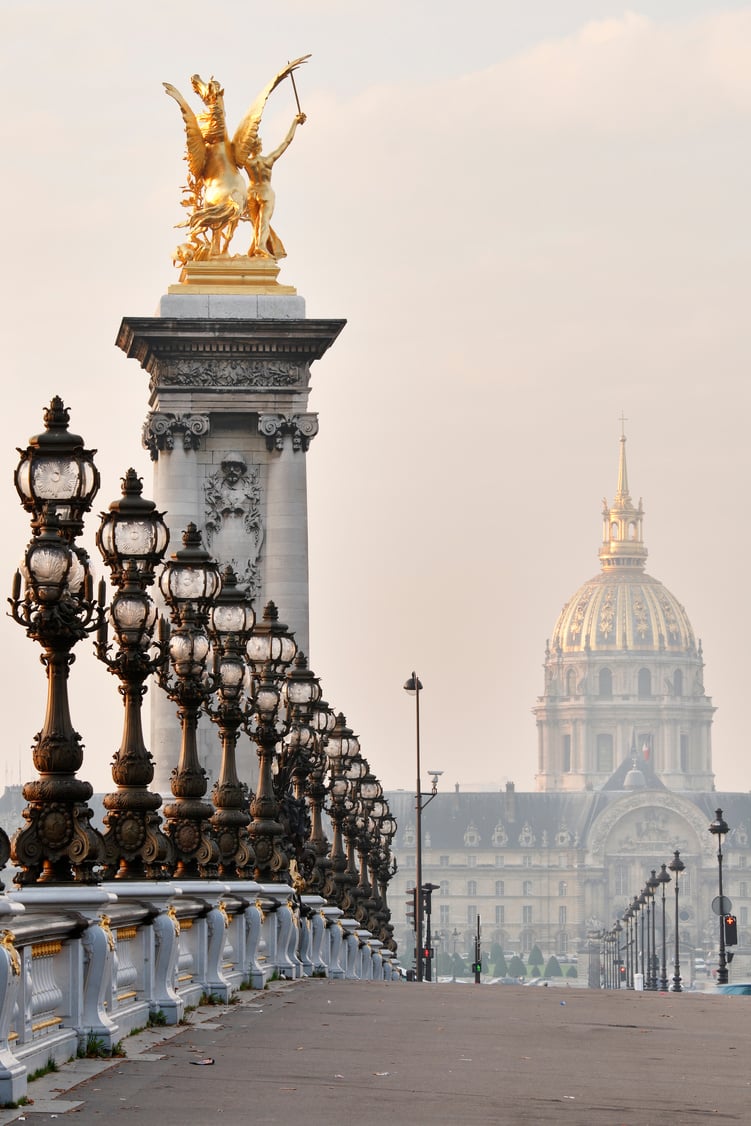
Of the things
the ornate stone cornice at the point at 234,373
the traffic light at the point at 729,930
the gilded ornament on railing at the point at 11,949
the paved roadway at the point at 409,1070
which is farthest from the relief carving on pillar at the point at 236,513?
the gilded ornament on railing at the point at 11,949

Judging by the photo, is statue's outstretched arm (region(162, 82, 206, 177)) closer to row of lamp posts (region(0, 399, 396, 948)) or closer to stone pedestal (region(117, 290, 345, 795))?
stone pedestal (region(117, 290, 345, 795))

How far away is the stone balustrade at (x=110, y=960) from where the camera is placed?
55.4 ft

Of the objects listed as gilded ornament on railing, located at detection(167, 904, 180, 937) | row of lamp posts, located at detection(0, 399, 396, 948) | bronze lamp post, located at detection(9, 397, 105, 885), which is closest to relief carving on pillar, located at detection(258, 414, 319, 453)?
row of lamp posts, located at detection(0, 399, 396, 948)

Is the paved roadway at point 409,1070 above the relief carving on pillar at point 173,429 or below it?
below

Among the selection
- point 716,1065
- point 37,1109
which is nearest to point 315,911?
point 716,1065

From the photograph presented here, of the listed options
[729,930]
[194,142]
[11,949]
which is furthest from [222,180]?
[11,949]

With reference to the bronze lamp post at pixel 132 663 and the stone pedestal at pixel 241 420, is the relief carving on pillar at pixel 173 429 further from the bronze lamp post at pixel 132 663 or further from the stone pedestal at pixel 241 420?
the bronze lamp post at pixel 132 663

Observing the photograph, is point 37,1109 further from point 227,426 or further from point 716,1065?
point 227,426

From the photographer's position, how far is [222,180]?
70.2 m

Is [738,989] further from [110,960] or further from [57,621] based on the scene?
[110,960]

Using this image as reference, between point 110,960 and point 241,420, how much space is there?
49.3 m

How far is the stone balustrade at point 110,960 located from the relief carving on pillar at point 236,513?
3437 cm

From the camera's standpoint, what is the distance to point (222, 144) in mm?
70750

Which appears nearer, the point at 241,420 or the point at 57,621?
the point at 57,621
